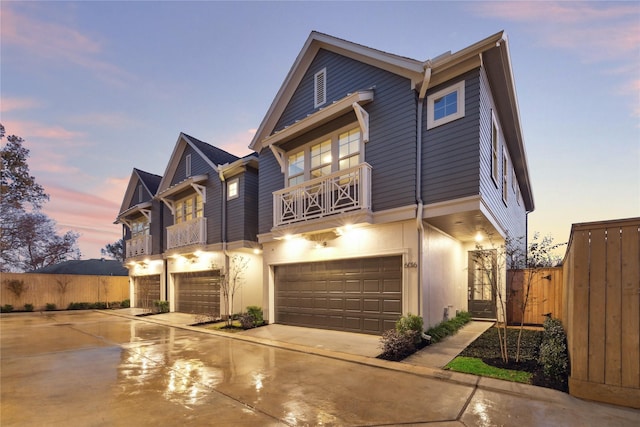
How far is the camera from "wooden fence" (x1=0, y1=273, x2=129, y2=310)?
2031cm

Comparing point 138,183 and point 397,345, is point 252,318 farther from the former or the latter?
point 138,183

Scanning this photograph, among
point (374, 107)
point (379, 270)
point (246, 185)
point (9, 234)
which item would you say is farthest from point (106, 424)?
point (9, 234)

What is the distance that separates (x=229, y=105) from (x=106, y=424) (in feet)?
68.5

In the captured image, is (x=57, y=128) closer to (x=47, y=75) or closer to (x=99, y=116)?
(x=99, y=116)

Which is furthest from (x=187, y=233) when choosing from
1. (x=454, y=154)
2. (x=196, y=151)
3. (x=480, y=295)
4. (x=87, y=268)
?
(x=87, y=268)

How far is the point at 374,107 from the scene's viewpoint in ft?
29.9

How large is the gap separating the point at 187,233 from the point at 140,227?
8652mm

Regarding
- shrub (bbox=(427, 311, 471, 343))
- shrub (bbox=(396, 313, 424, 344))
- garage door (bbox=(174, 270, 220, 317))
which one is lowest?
garage door (bbox=(174, 270, 220, 317))

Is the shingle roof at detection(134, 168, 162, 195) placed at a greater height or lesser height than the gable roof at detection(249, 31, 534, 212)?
lesser

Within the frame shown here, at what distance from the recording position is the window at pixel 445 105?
774 centimetres

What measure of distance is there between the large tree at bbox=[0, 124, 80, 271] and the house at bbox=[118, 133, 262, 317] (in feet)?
28.7

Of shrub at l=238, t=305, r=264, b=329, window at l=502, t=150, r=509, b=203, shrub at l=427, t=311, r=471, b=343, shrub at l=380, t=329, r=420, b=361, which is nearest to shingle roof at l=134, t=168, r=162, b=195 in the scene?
shrub at l=238, t=305, r=264, b=329

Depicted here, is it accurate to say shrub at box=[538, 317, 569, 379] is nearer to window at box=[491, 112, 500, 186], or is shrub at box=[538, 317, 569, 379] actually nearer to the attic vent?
window at box=[491, 112, 500, 186]

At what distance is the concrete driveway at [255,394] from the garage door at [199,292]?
688 cm
